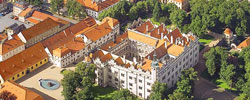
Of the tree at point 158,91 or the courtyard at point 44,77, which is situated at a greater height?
the tree at point 158,91

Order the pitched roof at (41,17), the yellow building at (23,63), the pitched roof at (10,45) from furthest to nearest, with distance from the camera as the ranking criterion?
the pitched roof at (41,17), the pitched roof at (10,45), the yellow building at (23,63)

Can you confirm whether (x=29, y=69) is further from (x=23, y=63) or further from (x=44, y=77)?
(x=44, y=77)

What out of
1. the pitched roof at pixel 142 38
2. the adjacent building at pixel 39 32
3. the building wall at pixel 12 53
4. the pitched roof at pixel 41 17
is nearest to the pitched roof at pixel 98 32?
the pitched roof at pixel 142 38

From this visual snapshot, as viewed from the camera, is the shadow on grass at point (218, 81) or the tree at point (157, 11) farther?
the tree at point (157, 11)

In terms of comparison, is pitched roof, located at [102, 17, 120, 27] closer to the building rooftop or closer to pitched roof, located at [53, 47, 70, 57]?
pitched roof, located at [53, 47, 70, 57]

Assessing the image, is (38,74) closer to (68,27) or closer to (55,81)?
(55,81)

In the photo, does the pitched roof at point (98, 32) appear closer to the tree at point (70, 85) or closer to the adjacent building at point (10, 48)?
the adjacent building at point (10, 48)
